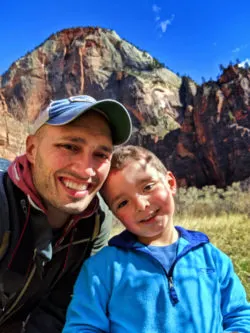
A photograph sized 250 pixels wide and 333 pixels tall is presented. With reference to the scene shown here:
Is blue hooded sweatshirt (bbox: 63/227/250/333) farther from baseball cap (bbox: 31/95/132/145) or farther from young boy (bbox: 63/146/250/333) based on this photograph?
baseball cap (bbox: 31/95/132/145)

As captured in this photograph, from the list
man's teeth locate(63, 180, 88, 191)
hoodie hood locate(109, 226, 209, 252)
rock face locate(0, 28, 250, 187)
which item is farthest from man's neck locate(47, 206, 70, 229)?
rock face locate(0, 28, 250, 187)

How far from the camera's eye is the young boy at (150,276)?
62.5 inches

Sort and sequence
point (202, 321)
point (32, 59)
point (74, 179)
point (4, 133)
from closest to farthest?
point (202, 321) < point (74, 179) < point (4, 133) < point (32, 59)

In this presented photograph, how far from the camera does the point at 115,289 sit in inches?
64.4

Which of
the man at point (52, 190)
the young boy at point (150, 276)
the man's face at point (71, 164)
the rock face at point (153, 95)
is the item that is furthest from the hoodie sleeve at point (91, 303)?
the rock face at point (153, 95)

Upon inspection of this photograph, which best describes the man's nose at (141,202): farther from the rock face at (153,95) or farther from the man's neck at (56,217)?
the rock face at (153,95)

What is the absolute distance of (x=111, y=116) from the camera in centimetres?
197

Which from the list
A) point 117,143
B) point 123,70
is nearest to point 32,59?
point 123,70

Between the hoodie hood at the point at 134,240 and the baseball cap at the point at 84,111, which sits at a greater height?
the baseball cap at the point at 84,111

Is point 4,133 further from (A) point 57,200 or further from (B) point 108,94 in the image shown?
(B) point 108,94

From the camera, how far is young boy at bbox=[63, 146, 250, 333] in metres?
1.59

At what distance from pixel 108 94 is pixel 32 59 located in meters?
16.9

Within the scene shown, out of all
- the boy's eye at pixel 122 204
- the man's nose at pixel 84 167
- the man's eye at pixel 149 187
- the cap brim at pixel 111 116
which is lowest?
the boy's eye at pixel 122 204

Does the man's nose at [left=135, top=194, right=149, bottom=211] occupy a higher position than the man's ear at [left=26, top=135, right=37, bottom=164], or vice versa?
the man's ear at [left=26, top=135, right=37, bottom=164]
